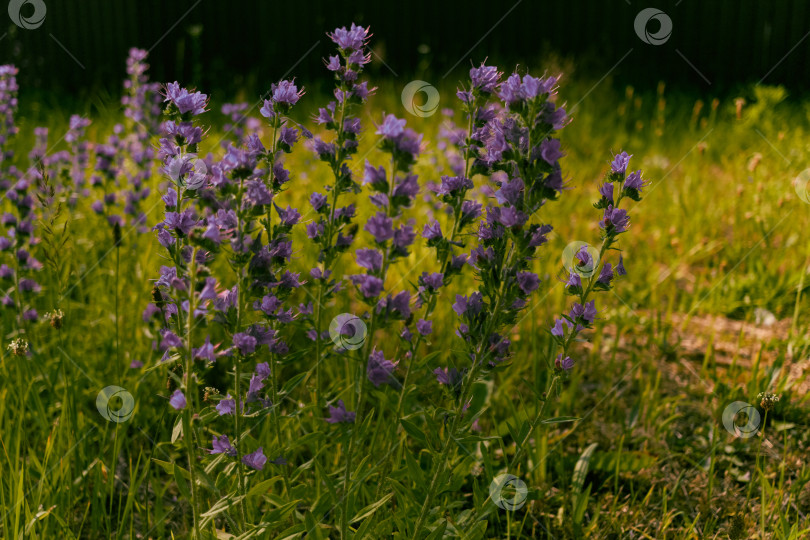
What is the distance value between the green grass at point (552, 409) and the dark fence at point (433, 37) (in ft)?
16.6

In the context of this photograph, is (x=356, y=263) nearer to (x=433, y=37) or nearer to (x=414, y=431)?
(x=414, y=431)

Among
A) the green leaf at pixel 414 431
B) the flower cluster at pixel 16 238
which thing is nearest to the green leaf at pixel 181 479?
the green leaf at pixel 414 431

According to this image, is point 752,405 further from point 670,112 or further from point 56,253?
point 670,112


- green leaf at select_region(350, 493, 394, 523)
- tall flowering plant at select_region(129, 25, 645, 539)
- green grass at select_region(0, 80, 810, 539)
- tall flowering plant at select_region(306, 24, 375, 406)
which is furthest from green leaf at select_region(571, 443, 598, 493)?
tall flowering plant at select_region(306, 24, 375, 406)

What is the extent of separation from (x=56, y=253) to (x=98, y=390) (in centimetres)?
62

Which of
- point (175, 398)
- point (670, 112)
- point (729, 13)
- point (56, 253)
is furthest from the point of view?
point (729, 13)

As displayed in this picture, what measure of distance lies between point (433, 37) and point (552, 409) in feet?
27.8

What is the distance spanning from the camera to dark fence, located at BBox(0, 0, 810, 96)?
8.90 meters

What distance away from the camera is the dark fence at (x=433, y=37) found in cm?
890

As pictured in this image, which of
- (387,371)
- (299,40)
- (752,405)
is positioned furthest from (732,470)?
(299,40)

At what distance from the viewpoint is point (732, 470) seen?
2430mm

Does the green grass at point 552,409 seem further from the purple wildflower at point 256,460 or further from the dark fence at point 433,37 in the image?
the dark fence at point 433,37

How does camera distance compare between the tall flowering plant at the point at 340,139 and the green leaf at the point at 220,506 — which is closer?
the green leaf at the point at 220,506

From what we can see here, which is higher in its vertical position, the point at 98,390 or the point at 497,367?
the point at 497,367
